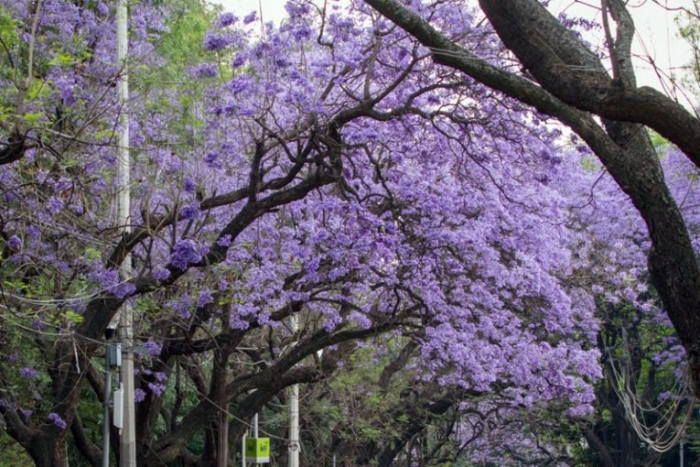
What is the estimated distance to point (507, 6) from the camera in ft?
19.4

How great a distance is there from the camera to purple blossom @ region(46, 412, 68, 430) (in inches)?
526

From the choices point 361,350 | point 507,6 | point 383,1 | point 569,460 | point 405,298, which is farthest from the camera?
point 569,460

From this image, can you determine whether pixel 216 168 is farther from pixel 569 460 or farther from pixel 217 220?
pixel 569 460

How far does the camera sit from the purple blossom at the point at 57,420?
13359 mm

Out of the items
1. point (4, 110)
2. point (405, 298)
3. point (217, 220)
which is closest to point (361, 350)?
point (405, 298)

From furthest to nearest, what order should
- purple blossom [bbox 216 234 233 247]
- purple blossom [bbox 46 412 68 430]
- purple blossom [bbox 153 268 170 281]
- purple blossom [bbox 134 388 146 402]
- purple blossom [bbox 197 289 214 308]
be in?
purple blossom [bbox 134 388 146 402] < purple blossom [bbox 46 412 68 430] < purple blossom [bbox 197 289 214 308] < purple blossom [bbox 216 234 233 247] < purple blossom [bbox 153 268 170 281]

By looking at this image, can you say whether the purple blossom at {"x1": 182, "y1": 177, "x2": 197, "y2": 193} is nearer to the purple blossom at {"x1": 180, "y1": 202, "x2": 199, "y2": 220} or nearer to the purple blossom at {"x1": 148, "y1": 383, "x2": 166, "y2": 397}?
the purple blossom at {"x1": 180, "y1": 202, "x2": 199, "y2": 220}

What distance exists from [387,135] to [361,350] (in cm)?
821

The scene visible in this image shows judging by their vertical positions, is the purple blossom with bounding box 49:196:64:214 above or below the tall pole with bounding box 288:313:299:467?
above

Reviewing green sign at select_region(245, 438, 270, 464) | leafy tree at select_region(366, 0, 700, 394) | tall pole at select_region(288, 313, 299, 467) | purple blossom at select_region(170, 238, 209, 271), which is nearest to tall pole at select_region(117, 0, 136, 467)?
purple blossom at select_region(170, 238, 209, 271)

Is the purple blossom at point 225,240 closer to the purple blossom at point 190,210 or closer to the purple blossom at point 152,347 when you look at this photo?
the purple blossom at point 190,210

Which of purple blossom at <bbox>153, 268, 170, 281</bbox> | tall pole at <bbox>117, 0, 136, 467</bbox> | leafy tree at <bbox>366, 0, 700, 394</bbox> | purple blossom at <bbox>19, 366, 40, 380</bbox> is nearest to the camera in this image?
leafy tree at <bbox>366, 0, 700, 394</bbox>

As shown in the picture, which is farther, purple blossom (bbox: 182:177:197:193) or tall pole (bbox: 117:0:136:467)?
tall pole (bbox: 117:0:136:467)

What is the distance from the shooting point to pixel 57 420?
44.0 feet
